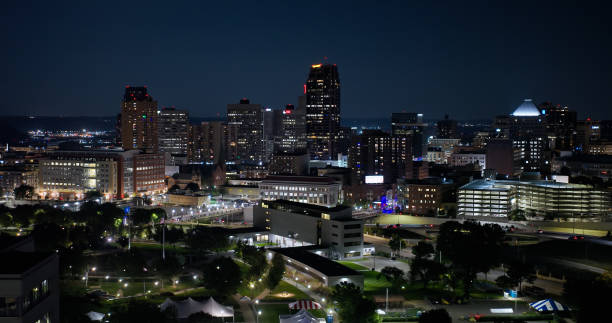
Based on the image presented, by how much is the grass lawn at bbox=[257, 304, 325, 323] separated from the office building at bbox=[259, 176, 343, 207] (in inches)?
1728

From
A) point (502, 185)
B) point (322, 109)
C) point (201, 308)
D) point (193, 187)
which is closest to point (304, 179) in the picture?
point (193, 187)

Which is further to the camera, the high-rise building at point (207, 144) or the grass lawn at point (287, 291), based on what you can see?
the high-rise building at point (207, 144)

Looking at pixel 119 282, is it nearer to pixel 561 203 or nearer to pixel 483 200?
pixel 483 200

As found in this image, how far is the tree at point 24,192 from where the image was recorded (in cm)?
7400

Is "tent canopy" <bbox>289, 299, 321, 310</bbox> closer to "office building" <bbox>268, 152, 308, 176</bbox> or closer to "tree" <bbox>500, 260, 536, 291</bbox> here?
"tree" <bbox>500, 260, 536, 291</bbox>

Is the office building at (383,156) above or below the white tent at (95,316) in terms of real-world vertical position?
above

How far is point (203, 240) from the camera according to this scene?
44125mm

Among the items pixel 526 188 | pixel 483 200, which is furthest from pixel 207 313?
pixel 526 188

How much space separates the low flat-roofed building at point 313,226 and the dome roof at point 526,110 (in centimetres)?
7612

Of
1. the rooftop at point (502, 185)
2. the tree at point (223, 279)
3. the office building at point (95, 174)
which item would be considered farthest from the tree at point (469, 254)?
the office building at point (95, 174)

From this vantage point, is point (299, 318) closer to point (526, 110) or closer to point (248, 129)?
point (526, 110)

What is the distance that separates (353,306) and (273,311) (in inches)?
175

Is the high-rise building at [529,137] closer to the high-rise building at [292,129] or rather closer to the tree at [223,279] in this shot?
the high-rise building at [292,129]

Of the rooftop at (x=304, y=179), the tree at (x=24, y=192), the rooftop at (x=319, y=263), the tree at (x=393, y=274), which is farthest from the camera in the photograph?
the rooftop at (x=304, y=179)
